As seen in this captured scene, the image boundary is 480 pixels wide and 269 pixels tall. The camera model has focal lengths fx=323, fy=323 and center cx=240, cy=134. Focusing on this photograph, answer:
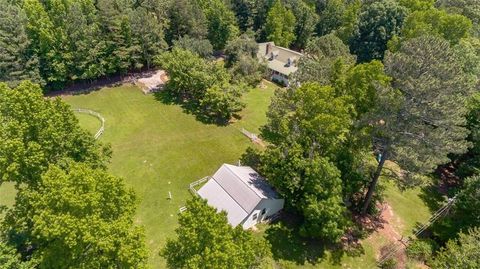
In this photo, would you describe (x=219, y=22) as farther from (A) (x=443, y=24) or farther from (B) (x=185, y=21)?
(A) (x=443, y=24)

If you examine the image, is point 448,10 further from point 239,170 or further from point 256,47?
point 239,170

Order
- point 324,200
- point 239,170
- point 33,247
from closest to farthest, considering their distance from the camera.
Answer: point 33,247
point 324,200
point 239,170

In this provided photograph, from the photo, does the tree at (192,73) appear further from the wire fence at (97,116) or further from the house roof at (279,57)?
the house roof at (279,57)

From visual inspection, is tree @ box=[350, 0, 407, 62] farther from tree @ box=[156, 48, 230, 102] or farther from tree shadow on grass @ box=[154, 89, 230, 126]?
tree shadow on grass @ box=[154, 89, 230, 126]

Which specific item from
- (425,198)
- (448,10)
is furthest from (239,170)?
(448,10)

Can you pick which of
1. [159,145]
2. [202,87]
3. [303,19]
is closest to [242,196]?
[159,145]

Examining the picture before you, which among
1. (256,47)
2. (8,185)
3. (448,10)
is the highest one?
(448,10)

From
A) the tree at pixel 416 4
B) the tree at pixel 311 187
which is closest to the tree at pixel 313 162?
the tree at pixel 311 187

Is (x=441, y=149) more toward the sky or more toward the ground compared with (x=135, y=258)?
more toward the sky
